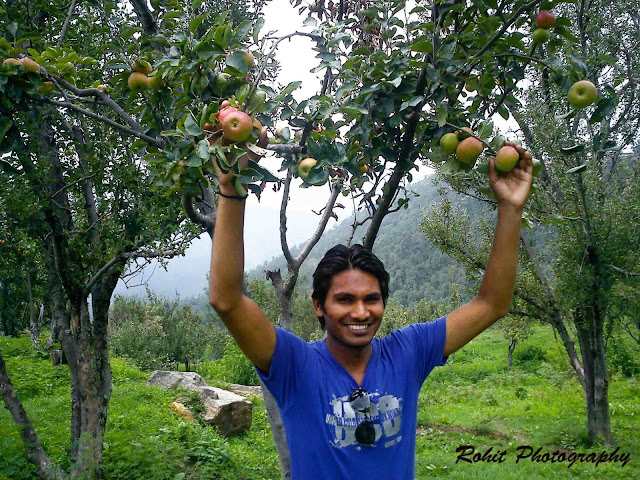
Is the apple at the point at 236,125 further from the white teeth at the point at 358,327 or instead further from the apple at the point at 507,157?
the apple at the point at 507,157

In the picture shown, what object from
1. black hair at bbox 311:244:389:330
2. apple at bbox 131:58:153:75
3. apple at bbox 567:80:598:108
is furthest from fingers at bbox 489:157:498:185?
apple at bbox 131:58:153:75

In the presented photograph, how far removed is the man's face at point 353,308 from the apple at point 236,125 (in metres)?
0.65

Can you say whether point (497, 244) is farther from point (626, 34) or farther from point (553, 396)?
point (553, 396)

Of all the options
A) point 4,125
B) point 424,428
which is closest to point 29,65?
point 4,125

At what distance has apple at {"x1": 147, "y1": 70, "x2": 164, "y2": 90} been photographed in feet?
6.22

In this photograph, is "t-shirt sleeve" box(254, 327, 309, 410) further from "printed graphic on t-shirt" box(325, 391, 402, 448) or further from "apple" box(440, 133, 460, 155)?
"apple" box(440, 133, 460, 155)

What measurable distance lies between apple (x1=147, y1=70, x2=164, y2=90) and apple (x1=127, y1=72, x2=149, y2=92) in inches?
0.8

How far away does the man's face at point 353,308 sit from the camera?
167 cm

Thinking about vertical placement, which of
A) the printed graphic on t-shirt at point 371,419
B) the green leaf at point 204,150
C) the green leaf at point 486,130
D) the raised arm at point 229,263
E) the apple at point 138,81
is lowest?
the printed graphic on t-shirt at point 371,419

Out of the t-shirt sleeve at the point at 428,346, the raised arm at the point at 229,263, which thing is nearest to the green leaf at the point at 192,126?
the raised arm at the point at 229,263

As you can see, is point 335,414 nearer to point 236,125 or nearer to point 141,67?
point 236,125

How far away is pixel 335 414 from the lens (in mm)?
1616

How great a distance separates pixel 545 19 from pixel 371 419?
5.11 feet

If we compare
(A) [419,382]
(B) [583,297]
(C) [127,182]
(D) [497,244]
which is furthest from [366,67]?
(B) [583,297]
